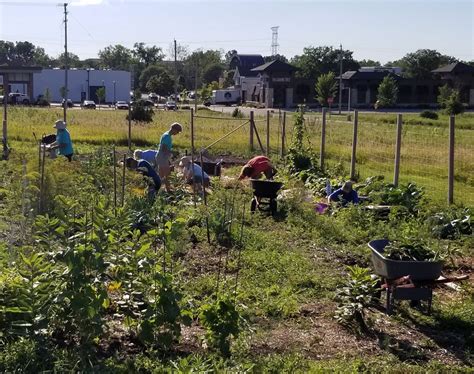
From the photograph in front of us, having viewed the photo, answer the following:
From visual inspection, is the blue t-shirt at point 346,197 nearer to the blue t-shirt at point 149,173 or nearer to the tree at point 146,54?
the blue t-shirt at point 149,173

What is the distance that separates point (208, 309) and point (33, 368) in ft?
4.32

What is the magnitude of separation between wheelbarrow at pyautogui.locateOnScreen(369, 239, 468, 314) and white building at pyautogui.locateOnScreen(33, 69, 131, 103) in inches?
3290

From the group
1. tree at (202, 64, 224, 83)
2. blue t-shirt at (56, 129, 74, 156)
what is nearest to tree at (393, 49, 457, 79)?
tree at (202, 64, 224, 83)

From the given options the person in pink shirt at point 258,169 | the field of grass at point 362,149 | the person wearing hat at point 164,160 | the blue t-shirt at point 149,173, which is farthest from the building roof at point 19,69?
the blue t-shirt at point 149,173

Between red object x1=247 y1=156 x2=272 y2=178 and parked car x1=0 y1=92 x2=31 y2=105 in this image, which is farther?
parked car x1=0 y1=92 x2=31 y2=105

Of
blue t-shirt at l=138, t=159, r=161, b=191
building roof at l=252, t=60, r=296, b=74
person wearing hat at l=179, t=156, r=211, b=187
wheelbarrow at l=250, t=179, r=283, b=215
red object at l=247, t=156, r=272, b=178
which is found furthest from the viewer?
Result: building roof at l=252, t=60, r=296, b=74

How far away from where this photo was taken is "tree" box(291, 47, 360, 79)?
105400 mm

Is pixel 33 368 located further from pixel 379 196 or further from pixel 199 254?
pixel 379 196

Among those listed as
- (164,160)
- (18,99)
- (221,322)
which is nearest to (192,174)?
(164,160)

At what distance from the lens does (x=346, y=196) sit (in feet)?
40.1

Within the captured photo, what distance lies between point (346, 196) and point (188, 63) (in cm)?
10295

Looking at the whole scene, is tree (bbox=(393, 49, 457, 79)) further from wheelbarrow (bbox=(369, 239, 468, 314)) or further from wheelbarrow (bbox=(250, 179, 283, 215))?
wheelbarrow (bbox=(369, 239, 468, 314))

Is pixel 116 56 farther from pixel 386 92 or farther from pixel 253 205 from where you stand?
pixel 253 205

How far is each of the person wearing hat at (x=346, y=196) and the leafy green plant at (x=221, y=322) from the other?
6782 millimetres
